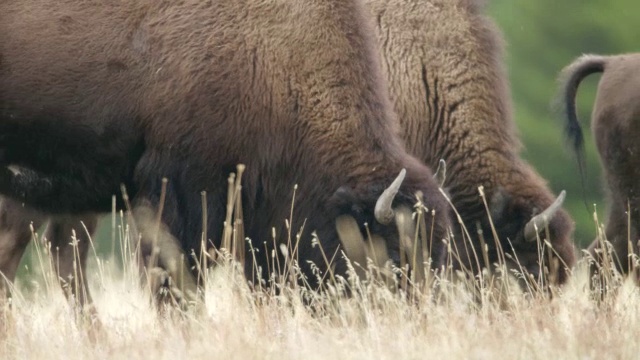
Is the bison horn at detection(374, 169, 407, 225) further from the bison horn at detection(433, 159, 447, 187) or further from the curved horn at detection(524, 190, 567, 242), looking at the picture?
the curved horn at detection(524, 190, 567, 242)

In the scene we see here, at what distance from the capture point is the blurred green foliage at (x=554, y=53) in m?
20.7

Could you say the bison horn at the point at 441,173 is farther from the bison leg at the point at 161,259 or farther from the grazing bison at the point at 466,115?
the bison leg at the point at 161,259

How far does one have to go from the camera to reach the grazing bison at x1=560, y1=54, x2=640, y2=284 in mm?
7977

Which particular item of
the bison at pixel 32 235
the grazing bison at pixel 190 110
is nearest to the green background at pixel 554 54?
the bison at pixel 32 235

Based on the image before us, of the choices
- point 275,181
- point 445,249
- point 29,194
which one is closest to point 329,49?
point 275,181

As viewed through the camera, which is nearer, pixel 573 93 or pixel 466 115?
pixel 466 115

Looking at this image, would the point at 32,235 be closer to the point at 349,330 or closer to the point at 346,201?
the point at 346,201

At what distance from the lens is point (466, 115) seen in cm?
856

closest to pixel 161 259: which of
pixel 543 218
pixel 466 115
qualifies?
pixel 543 218

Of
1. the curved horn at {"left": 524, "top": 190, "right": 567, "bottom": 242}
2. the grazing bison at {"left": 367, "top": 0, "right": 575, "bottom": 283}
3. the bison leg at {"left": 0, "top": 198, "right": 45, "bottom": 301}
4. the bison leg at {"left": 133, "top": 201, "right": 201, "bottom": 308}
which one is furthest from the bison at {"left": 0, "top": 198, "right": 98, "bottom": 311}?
the curved horn at {"left": 524, "top": 190, "right": 567, "bottom": 242}

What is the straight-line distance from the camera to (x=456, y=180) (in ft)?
27.6

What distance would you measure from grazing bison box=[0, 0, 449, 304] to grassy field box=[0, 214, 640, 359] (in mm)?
667

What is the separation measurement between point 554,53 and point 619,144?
13.9 metres

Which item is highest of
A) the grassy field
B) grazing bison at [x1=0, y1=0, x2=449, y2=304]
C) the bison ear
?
grazing bison at [x1=0, y1=0, x2=449, y2=304]
